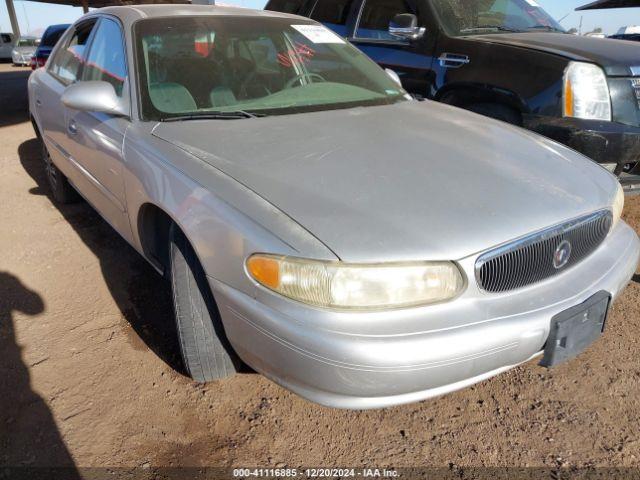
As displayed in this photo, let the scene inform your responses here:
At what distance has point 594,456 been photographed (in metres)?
1.88

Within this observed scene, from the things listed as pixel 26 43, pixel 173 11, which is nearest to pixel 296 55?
pixel 173 11

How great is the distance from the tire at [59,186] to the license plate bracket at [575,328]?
3715 millimetres

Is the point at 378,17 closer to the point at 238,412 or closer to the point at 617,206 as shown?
the point at 617,206

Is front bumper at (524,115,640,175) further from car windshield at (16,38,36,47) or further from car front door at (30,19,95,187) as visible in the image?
car windshield at (16,38,36,47)

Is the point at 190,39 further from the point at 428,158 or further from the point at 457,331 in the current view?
the point at 457,331

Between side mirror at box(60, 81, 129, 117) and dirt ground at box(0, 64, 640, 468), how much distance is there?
107cm

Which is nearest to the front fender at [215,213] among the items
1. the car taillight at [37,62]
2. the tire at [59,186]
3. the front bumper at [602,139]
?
the tire at [59,186]

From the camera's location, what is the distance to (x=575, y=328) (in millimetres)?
1766

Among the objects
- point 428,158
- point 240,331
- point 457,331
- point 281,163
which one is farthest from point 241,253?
point 428,158

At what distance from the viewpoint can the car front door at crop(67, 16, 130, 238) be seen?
2483 millimetres

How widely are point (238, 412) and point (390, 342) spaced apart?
90 cm

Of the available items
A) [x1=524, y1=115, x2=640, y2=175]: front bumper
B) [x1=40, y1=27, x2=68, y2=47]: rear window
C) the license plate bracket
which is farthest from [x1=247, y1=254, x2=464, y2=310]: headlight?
[x1=40, y1=27, x2=68, y2=47]: rear window

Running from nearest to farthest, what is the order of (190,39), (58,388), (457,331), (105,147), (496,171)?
(457,331) < (496,171) < (58,388) < (105,147) < (190,39)

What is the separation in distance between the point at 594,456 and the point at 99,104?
2.54 metres
